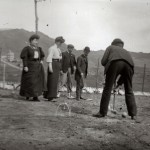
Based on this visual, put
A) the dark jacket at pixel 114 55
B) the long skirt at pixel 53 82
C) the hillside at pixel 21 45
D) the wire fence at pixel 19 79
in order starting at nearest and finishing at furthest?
the dark jacket at pixel 114 55, the long skirt at pixel 53 82, the wire fence at pixel 19 79, the hillside at pixel 21 45

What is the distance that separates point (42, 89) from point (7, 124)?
4547 millimetres

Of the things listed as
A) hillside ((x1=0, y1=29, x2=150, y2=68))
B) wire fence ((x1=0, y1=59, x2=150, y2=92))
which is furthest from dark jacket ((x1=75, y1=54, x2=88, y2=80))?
hillside ((x1=0, y1=29, x2=150, y2=68))

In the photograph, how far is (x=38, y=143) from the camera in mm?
5121

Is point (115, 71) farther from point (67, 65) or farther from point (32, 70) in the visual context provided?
point (67, 65)

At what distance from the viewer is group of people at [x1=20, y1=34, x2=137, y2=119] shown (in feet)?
25.8

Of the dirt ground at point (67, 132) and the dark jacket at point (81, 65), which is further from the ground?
the dark jacket at point (81, 65)

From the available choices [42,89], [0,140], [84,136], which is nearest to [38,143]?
[0,140]

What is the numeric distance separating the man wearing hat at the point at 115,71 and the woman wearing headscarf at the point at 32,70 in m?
3.21

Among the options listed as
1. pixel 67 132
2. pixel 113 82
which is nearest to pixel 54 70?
pixel 113 82

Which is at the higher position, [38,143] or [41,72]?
[41,72]

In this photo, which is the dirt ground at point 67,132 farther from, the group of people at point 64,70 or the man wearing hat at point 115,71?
the group of people at point 64,70

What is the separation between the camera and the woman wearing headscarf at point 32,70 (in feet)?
34.8

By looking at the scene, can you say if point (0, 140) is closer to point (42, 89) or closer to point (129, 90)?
point (129, 90)

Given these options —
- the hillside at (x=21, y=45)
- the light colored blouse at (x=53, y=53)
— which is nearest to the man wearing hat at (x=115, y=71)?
the light colored blouse at (x=53, y=53)
